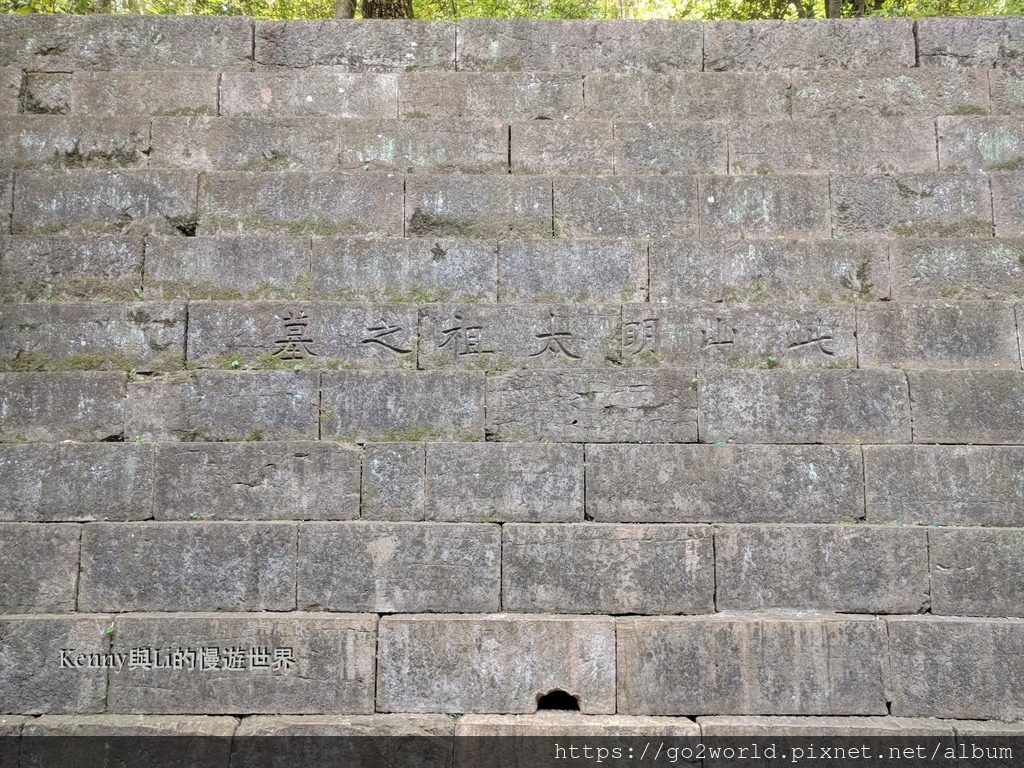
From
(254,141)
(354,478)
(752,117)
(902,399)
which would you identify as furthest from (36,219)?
(902,399)

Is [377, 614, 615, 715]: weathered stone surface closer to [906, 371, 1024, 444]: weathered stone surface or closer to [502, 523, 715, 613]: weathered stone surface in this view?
[502, 523, 715, 613]: weathered stone surface

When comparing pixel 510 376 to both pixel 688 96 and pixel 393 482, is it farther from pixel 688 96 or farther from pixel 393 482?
pixel 688 96

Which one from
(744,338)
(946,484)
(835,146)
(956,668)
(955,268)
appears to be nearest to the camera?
(956,668)

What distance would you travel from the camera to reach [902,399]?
20.4 feet

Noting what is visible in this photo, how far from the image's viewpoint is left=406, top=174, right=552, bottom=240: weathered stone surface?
6.80 m

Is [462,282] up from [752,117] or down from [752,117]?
down

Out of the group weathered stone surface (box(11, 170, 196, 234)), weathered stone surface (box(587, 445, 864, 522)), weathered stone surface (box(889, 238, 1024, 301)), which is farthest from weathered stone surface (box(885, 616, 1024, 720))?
weathered stone surface (box(11, 170, 196, 234))

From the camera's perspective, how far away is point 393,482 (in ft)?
20.0

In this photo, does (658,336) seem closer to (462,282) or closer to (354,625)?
(462,282)

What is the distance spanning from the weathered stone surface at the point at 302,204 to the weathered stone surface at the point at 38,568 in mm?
2614

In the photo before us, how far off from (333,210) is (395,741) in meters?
4.09

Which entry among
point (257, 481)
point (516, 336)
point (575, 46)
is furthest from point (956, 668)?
point (575, 46)

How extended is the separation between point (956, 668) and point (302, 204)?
5967 mm

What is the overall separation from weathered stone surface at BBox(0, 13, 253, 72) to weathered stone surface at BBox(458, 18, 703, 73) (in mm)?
2063
